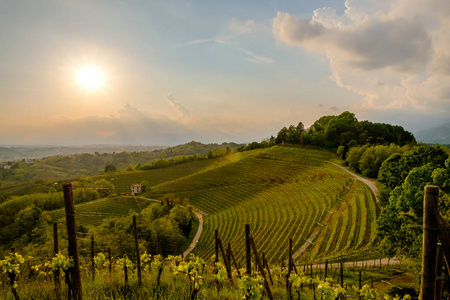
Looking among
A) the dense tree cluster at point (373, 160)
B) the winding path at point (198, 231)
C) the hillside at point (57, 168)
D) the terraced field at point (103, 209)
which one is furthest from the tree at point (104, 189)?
the dense tree cluster at point (373, 160)

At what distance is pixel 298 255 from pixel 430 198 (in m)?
28.2

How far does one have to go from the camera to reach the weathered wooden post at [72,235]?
165 inches

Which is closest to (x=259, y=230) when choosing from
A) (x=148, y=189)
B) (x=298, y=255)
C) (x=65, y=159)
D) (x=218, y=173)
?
(x=298, y=255)

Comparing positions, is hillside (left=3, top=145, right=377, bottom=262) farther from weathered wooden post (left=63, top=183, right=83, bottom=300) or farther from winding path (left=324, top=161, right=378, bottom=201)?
weathered wooden post (left=63, top=183, right=83, bottom=300)

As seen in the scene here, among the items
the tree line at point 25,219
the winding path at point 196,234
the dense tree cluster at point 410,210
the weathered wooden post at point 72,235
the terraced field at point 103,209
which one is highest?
the weathered wooden post at point 72,235

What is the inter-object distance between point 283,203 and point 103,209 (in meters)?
40.9

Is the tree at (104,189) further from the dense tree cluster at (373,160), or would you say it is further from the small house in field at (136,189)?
the dense tree cluster at (373,160)

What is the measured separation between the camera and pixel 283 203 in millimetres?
44438

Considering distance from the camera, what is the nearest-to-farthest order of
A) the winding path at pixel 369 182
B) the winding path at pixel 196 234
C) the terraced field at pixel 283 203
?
the terraced field at pixel 283 203 < the winding path at pixel 369 182 < the winding path at pixel 196 234

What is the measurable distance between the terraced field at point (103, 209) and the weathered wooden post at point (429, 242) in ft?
177

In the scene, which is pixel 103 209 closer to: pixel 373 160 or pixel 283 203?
pixel 283 203

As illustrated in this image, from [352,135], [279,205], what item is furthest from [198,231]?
[352,135]

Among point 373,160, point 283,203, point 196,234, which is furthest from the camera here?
point 373,160

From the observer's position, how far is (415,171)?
16219mm
